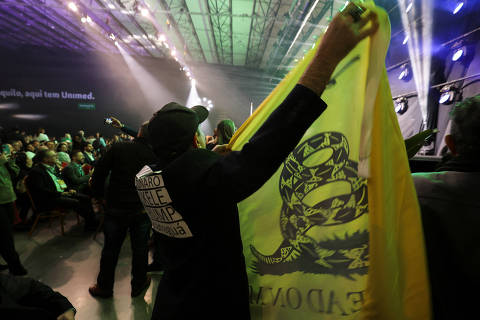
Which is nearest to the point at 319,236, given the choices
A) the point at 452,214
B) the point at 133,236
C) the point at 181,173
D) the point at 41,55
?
the point at 452,214

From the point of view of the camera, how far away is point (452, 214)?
0.98m

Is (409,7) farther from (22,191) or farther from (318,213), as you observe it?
(22,191)

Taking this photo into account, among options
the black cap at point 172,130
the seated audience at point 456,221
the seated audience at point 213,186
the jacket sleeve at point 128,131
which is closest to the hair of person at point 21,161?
the jacket sleeve at point 128,131

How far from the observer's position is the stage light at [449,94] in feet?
15.4

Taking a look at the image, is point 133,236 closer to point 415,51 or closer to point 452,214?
point 452,214

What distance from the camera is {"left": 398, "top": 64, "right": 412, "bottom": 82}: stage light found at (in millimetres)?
6113

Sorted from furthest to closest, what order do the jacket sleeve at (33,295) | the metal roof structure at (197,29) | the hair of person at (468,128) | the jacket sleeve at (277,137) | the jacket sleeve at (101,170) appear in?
the metal roof structure at (197,29)
the jacket sleeve at (101,170)
the jacket sleeve at (33,295)
the hair of person at (468,128)
the jacket sleeve at (277,137)

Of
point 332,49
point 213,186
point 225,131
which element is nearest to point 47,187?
point 225,131

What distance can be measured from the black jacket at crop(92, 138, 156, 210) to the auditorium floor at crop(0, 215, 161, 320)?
1082mm

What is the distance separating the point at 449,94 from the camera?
4.82 meters

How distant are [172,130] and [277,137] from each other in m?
0.47

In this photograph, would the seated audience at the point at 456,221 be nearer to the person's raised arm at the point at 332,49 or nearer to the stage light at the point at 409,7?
the person's raised arm at the point at 332,49

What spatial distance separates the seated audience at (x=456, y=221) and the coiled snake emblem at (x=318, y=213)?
289 millimetres

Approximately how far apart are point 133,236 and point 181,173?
237cm
